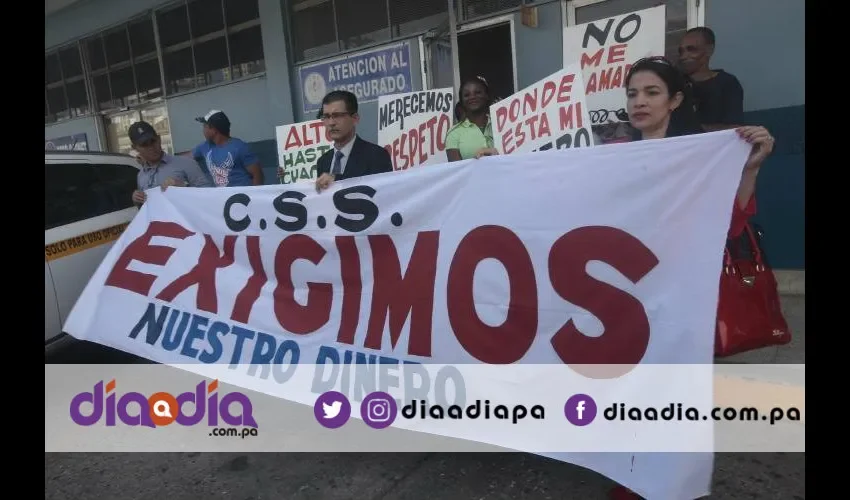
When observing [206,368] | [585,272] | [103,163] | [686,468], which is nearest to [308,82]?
[103,163]

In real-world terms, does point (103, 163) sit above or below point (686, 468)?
above

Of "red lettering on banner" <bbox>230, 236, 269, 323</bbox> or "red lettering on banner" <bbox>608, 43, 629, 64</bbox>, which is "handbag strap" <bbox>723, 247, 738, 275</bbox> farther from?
"red lettering on banner" <bbox>230, 236, 269, 323</bbox>

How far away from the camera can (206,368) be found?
3.57m

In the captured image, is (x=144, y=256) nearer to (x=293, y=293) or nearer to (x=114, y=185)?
(x=114, y=185)

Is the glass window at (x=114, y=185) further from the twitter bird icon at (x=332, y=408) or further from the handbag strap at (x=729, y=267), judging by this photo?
the handbag strap at (x=729, y=267)

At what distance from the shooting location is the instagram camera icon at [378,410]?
2.94 meters

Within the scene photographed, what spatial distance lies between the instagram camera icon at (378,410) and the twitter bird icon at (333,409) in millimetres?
116

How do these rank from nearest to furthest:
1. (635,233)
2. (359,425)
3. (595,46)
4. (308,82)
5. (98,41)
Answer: (635,233) < (359,425) < (595,46) < (308,82) < (98,41)

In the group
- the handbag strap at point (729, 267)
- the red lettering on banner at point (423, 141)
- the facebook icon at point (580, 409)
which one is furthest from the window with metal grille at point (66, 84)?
the handbag strap at point (729, 267)

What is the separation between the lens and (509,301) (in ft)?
8.84

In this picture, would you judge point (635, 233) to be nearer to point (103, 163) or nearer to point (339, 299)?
point (339, 299)

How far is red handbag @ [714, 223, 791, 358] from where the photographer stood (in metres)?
2.54

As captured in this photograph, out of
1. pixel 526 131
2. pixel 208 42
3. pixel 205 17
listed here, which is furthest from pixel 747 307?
pixel 205 17
